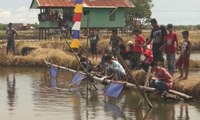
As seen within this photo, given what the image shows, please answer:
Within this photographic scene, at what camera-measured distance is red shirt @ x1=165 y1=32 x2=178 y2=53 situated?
14844 mm

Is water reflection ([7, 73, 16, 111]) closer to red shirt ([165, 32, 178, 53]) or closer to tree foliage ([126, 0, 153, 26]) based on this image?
red shirt ([165, 32, 178, 53])

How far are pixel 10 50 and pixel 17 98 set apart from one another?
12.8 metres

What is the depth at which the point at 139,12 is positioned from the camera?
6262 cm

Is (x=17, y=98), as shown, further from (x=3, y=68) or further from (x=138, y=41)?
(x=3, y=68)

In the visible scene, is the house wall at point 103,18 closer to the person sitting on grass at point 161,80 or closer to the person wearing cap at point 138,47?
the person wearing cap at point 138,47

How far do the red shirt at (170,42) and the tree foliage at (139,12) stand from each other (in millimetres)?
46403

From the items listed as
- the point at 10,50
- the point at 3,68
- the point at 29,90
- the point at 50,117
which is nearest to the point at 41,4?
the point at 10,50

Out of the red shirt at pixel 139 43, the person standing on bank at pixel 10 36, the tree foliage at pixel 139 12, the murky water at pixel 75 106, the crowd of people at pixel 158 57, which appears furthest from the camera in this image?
the tree foliage at pixel 139 12

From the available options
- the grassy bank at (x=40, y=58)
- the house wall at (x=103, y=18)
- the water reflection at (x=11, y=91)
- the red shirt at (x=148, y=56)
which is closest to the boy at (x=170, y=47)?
the red shirt at (x=148, y=56)

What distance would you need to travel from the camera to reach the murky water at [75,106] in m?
11.8

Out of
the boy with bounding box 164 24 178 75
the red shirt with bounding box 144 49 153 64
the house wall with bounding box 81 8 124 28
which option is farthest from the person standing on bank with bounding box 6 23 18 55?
the house wall with bounding box 81 8 124 28

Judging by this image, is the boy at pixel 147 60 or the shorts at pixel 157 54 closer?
the shorts at pixel 157 54

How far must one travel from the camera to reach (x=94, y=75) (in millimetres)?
16250

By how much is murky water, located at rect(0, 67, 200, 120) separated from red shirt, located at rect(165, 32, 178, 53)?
5.80 feet
